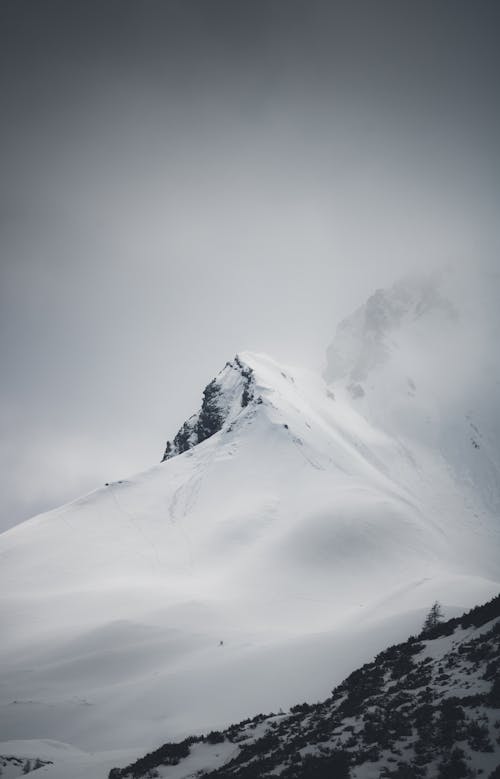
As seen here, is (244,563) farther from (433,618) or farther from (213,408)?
(213,408)

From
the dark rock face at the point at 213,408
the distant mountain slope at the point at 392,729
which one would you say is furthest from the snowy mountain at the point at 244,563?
the distant mountain slope at the point at 392,729

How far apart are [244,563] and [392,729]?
211ft

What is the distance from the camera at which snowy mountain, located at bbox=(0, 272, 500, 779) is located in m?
36.0

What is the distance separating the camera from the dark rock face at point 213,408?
146875mm

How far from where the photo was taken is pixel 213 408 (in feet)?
505

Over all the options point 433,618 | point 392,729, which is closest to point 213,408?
point 433,618

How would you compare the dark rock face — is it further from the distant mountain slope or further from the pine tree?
the distant mountain slope

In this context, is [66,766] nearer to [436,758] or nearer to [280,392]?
[436,758]

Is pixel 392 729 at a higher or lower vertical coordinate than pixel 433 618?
higher

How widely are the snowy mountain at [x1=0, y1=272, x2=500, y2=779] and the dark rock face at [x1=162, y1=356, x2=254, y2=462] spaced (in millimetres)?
793

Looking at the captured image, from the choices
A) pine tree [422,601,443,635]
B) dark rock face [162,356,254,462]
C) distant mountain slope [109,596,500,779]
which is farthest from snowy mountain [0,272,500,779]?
distant mountain slope [109,596,500,779]

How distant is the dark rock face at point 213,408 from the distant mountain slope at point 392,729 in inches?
4646

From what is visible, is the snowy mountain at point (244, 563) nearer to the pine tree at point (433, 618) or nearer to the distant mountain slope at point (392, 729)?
the pine tree at point (433, 618)

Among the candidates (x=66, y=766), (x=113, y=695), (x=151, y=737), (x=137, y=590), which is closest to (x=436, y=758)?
(x=66, y=766)
